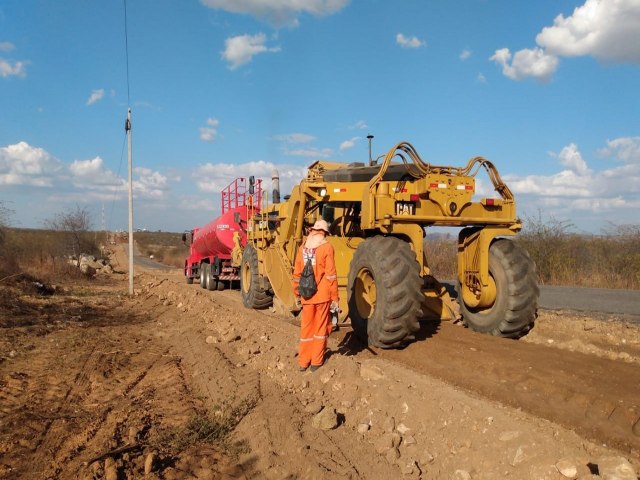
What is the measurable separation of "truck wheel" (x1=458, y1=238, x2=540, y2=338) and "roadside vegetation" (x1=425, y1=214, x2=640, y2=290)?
1013 centimetres

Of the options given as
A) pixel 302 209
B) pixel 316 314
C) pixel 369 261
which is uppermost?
pixel 302 209

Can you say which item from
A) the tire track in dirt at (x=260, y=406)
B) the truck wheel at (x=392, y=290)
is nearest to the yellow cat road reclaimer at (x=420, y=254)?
the truck wheel at (x=392, y=290)

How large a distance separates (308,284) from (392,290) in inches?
39.4

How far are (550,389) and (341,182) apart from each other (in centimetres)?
416

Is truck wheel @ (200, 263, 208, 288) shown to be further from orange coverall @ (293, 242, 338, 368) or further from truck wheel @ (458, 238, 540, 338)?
truck wheel @ (458, 238, 540, 338)

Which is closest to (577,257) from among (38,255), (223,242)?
(223,242)

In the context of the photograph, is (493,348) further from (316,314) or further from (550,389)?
(316,314)

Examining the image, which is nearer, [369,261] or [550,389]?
[550,389]

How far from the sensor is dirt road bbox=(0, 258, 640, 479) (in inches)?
146

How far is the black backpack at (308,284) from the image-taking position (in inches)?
231

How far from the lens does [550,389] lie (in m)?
4.68

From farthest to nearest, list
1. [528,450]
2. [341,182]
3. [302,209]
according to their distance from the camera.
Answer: [302,209] → [341,182] → [528,450]

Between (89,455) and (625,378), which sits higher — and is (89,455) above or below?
below

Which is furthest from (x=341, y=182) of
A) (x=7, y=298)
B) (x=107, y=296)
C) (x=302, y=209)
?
(x=107, y=296)
